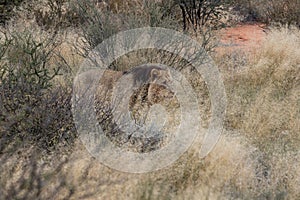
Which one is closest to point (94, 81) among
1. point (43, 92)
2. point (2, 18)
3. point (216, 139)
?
point (43, 92)

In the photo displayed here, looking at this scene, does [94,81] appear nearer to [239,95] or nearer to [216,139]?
[216,139]

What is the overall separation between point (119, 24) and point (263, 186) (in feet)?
12.6

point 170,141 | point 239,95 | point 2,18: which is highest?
point 2,18

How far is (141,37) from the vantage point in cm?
629

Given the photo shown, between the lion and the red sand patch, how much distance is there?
2.41 m

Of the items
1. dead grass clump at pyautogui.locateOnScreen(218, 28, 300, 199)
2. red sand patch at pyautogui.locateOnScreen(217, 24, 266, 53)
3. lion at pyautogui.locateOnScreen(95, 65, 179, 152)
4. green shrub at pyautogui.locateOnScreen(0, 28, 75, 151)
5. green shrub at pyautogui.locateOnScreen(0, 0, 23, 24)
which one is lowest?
red sand patch at pyautogui.locateOnScreen(217, 24, 266, 53)

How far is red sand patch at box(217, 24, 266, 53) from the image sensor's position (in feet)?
25.6

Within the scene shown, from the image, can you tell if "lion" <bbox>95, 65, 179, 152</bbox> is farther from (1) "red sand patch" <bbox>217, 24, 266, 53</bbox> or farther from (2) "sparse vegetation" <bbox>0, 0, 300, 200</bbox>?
(1) "red sand patch" <bbox>217, 24, 266, 53</bbox>

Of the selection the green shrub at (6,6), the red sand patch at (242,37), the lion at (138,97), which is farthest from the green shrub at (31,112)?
the red sand patch at (242,37)

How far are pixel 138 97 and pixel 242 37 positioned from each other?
5102 millimetres

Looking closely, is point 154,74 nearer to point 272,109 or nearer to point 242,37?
point 272,109

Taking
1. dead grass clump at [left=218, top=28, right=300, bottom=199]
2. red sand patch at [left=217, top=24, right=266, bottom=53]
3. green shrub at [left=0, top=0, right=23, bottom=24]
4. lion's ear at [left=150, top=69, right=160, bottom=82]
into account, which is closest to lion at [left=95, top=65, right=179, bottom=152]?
lion's ear at [left=150, top=69, right=160, bottom=82]

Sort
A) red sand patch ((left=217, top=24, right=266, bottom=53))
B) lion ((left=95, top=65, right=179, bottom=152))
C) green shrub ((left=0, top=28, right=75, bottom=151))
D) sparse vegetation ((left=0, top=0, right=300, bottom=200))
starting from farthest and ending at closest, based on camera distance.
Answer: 1. red sand patch ((left=217, top=24, right=266, bottom=53))
2. lion ((left=95, top=65, right=179, bottom=152))
3. green shrub ((left=0, top=28, right=75, bottom=151))
4. sparse vegetation ((left=0, top=0, right=300, bottom=200))

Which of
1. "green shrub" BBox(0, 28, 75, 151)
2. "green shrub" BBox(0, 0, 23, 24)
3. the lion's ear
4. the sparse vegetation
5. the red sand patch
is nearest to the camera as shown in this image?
the sparse vegetation
